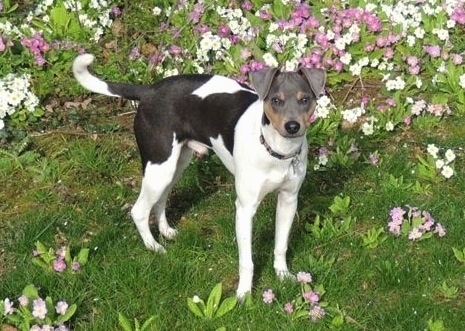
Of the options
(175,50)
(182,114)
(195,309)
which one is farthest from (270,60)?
(195,309)

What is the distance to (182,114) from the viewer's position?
4.98 m

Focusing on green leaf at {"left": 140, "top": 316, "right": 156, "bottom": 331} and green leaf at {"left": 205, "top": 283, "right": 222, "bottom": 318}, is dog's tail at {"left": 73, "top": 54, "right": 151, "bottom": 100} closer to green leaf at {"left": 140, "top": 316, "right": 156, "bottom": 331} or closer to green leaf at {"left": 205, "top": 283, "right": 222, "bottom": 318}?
green leaf at {"left": 205, "top": 283, "right": 222, "bottom": 318}

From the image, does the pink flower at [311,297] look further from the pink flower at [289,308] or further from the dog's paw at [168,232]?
the dog's paw at [168,232]

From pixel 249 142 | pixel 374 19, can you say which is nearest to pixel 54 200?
pixel 249 142

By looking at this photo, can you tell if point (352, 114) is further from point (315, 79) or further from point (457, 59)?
point (315, 79)

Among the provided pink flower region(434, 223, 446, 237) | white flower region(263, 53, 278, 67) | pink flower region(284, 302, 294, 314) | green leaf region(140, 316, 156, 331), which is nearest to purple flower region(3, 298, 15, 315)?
green leaf region(140, 316, 156, 331)

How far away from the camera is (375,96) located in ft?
23.9

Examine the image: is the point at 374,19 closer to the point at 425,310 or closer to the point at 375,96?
the point at 375,96

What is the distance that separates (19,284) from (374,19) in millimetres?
4136

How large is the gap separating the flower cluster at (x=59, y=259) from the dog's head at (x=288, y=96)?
4.75ft

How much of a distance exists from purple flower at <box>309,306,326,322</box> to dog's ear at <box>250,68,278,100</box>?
1.18 m

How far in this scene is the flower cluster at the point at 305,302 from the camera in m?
4.51

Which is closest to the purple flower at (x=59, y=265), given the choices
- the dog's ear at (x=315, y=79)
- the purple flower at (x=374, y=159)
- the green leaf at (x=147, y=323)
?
the green leaf at (x=147, y=323)

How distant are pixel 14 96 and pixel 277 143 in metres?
2.94
